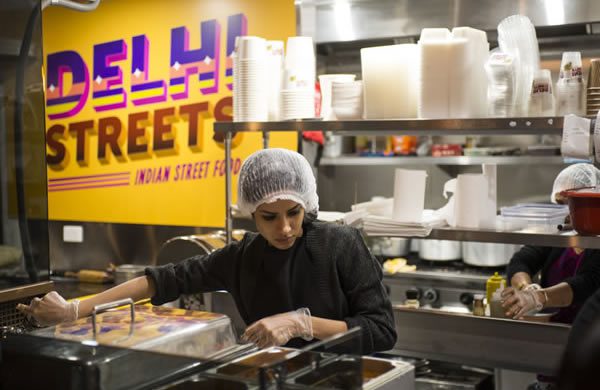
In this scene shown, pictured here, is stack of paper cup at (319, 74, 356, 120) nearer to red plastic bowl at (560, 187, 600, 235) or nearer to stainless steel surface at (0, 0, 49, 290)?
red plastic bowl at (560, 187, 600, 235)

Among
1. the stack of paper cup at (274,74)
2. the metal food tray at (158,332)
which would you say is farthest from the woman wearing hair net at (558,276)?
the metal food tray at (158,332)

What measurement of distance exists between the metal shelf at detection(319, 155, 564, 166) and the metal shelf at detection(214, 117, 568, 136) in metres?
1.18

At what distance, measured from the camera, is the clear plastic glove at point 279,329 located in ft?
6.31

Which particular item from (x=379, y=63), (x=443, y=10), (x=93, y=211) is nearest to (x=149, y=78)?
(x=93, y=211)

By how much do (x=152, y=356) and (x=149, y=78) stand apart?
391 cm

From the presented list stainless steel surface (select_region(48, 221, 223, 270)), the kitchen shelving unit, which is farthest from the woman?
stainless steel surface (select_region(48, 221, 223, 270))

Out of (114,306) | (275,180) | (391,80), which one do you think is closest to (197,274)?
(275,180)

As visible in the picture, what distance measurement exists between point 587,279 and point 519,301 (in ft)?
1.17

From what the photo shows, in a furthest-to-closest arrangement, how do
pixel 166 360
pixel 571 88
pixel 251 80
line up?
1. pixel 251 80
2. pixel 571 88
3. pixel 166 360

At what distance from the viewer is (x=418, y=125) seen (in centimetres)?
322

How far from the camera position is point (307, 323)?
6.95 feet

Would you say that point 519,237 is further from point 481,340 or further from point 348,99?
point 348,99

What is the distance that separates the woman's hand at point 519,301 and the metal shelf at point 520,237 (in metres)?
0.19

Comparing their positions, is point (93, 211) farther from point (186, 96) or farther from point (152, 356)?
point (152, 356)
